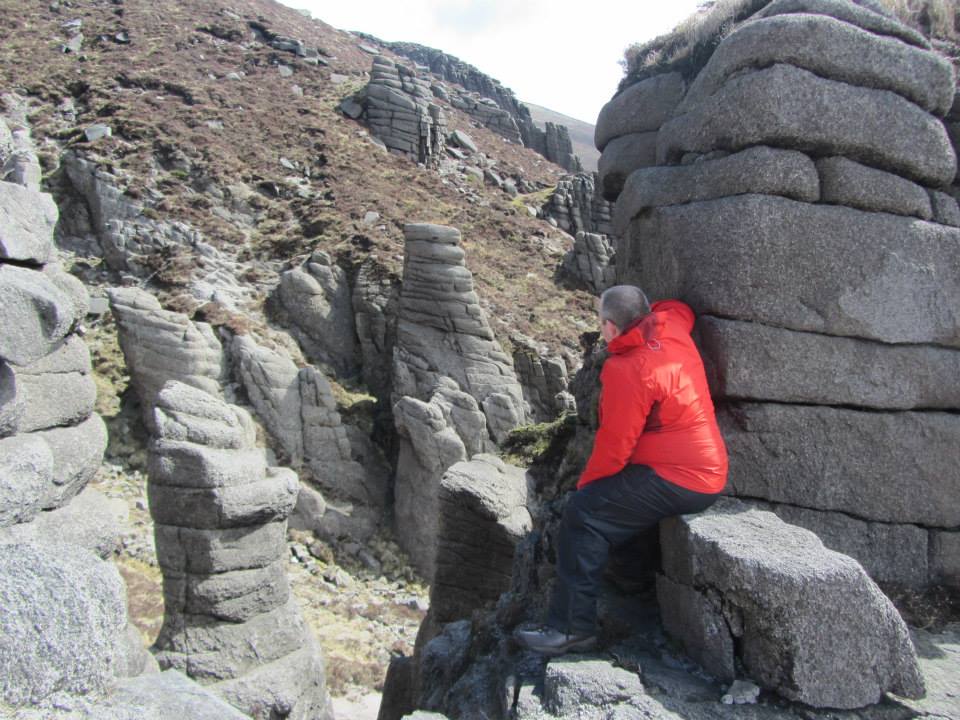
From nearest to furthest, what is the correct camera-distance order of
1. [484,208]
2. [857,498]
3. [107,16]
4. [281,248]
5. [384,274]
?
[857,498] < [384,274] < [281,248] < [484,208] < [107,16]

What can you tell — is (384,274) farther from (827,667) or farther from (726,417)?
(827,667)

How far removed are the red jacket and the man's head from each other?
201mm

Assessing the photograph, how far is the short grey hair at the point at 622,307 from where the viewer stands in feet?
14.8

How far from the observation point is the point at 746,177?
5.07 m

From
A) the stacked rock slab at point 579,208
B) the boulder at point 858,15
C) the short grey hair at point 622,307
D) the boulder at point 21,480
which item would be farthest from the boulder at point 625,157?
the stacked rock slab at point 579,208

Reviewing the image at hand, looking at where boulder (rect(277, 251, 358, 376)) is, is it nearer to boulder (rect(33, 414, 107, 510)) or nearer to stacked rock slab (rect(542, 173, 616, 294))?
boulder (rect(33, 414, 107, 510))

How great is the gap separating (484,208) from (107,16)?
26569 mm

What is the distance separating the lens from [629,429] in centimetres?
409

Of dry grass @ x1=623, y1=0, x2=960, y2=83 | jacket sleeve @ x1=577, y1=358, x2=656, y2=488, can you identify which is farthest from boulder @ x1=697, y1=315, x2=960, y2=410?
dry grass @ x1=623, y1=0, x2=960, y2=83

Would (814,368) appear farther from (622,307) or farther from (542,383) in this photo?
(542,383)

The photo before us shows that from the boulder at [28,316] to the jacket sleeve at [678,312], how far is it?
4497 millimetres

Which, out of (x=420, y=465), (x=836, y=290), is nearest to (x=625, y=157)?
(x=836, y=290)

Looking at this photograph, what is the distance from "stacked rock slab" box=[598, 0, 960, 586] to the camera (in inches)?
195

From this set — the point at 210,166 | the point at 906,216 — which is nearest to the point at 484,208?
the point at 210,166
